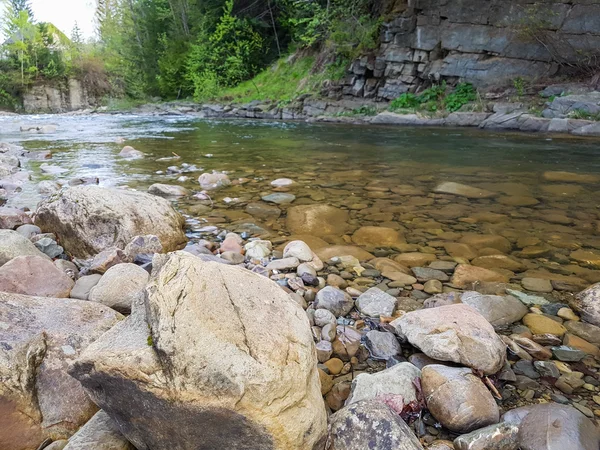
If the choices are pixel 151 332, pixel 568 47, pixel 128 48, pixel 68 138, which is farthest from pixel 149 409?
pixel 128 48

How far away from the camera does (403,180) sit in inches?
199

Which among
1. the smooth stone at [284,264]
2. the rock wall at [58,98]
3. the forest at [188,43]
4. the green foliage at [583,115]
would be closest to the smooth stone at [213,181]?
the smooth stone at [284,264]

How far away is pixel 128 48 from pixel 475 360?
38.4 metres

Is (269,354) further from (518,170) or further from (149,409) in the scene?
(518,170)

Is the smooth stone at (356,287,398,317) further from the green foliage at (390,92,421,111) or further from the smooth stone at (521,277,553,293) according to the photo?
the green foliage at (390,92,421,111)

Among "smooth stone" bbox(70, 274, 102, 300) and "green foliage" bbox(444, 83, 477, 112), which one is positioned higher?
"green foliage" bbox(444, 83, 477, 112)

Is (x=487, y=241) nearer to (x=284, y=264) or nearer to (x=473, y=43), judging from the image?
(x=284, y=264)

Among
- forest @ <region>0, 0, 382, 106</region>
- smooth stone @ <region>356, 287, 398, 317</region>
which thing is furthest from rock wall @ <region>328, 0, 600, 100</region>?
smooth stone @ <region>356, 287, 398, 317</region>

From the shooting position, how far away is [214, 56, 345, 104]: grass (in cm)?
1728

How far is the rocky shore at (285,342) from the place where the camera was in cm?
106

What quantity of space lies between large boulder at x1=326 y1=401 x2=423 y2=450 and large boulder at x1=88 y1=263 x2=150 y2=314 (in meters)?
1.10

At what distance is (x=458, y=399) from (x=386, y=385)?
0.25m

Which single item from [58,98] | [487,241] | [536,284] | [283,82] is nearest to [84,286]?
[536,284]

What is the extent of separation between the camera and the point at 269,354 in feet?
3.72
